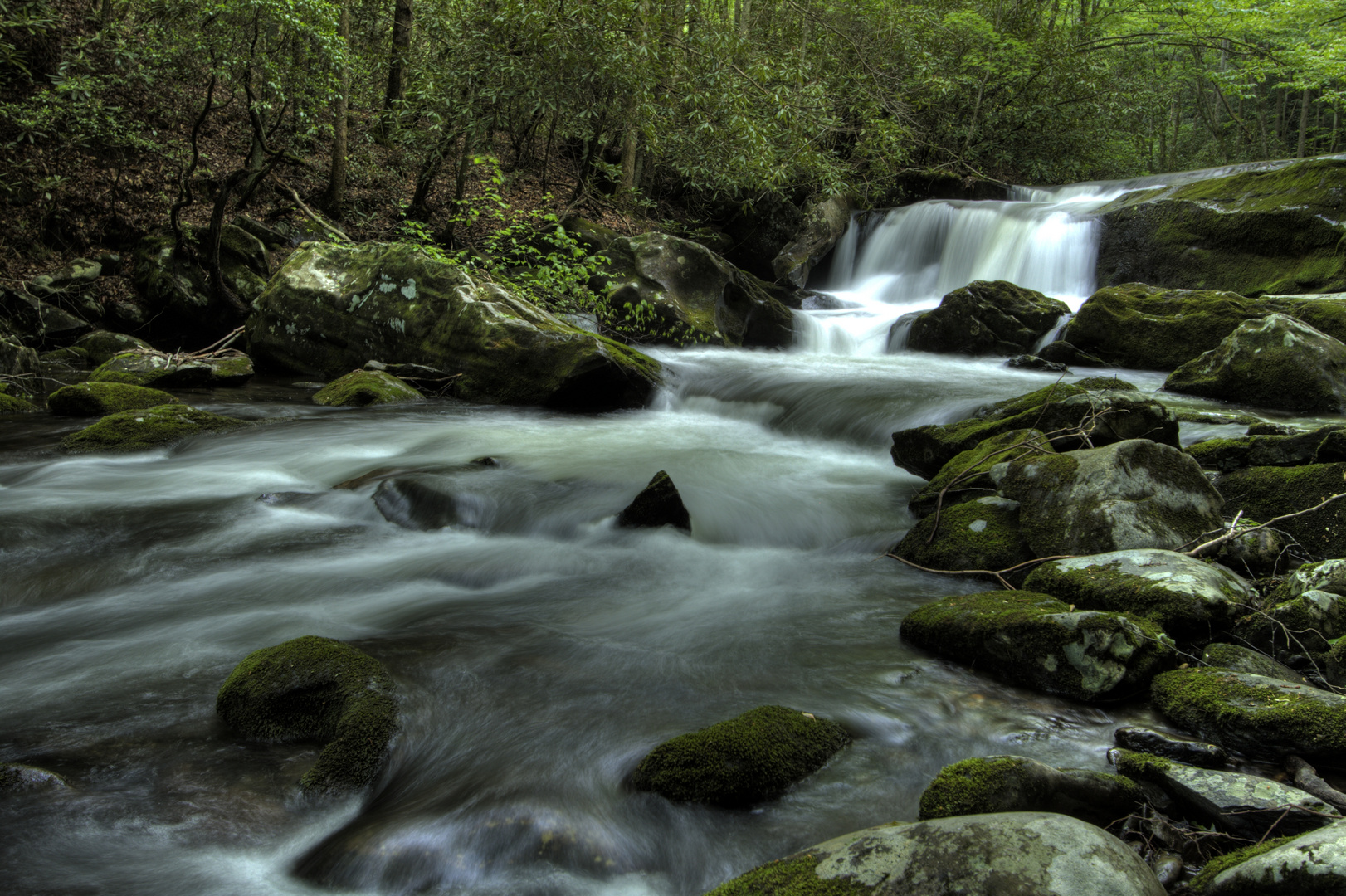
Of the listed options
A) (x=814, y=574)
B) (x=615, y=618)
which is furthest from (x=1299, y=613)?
(x=615, y=618)

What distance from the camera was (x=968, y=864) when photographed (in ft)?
6.26

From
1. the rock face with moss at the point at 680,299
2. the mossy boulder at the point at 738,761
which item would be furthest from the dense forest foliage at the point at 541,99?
the mossy boulder at the point at 738,761

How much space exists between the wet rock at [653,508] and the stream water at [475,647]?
101 millimetres

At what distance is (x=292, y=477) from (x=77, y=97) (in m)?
9.44

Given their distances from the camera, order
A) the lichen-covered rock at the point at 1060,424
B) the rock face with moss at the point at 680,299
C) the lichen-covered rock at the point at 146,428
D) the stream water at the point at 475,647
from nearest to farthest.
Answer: the stream water at the point at 475,647 < the lichen-covered rock at the point at 1060,424 < the lichen-covered rock at the point at 146,428 < the rock face with moss at the point at 680,299

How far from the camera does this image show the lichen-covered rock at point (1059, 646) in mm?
3264

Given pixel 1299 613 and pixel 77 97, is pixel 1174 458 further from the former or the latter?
pixel 77 97

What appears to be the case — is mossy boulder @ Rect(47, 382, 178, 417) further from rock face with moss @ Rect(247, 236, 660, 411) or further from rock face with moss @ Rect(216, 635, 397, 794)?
rock face with moss @ Rect(216, 635, 397, 794)

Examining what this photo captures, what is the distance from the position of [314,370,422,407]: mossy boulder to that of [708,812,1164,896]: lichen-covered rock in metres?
8.17

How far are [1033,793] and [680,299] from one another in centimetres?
1087

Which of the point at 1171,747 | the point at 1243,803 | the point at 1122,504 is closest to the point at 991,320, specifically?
the point at 1122,504

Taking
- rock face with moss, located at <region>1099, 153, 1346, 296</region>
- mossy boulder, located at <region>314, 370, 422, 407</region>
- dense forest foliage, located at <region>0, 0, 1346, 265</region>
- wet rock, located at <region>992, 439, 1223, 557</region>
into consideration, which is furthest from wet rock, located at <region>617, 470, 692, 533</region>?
rock face with moss, located at <region>1099, 153, 1346, 296</region>

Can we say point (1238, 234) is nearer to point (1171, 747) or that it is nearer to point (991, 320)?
point (991, 320)

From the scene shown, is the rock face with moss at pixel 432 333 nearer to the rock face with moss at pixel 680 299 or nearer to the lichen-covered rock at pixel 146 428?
the rock face with moss at pixel 680 299
